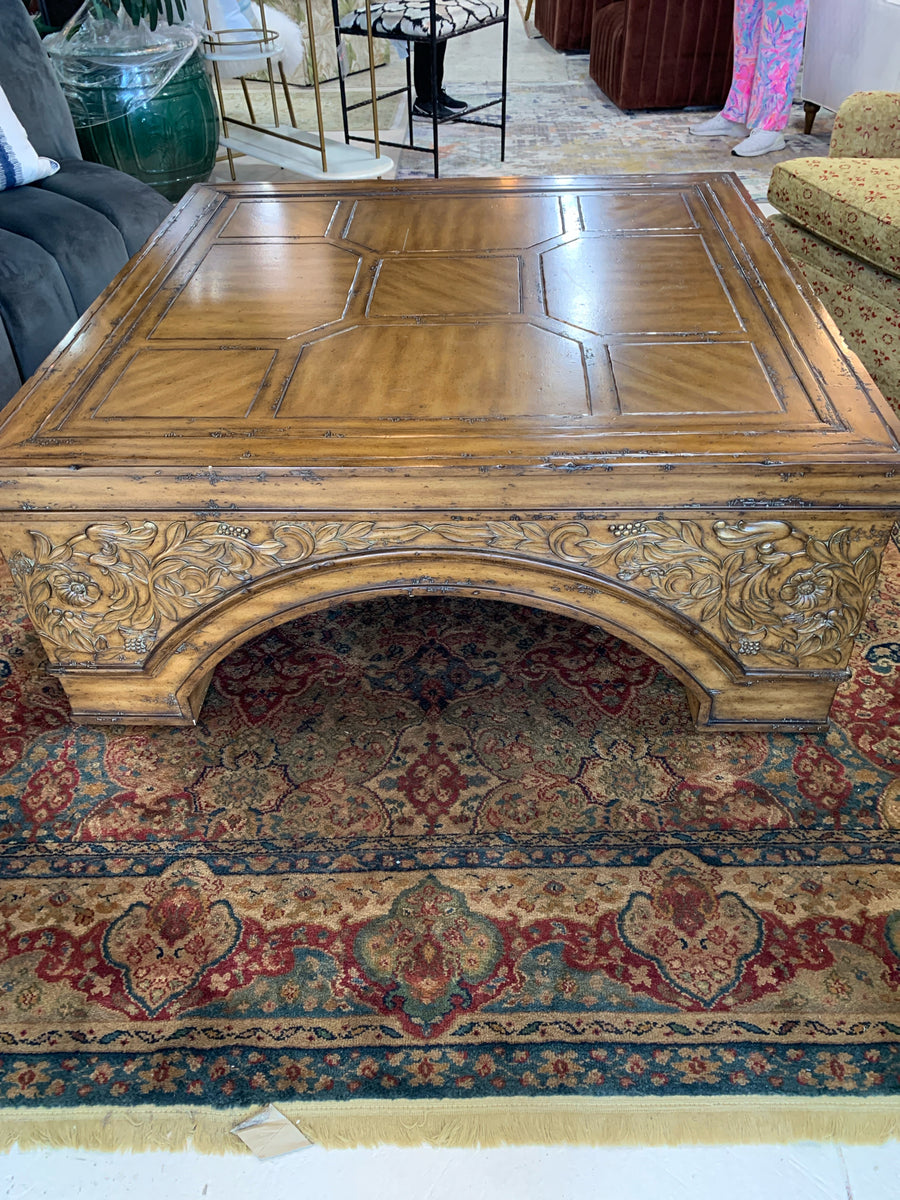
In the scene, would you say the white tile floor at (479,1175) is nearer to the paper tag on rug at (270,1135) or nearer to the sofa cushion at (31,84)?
the paper tag on rug at (270,1135)

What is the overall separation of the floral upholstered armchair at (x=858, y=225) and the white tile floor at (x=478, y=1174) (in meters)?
1.68

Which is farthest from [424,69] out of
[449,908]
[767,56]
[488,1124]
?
[488,1124]

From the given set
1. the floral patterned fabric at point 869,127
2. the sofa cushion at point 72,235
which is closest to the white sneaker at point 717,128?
the floral patterned fabric at point 869,127

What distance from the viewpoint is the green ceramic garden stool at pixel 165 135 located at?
300cm

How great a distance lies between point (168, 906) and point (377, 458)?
63 cm

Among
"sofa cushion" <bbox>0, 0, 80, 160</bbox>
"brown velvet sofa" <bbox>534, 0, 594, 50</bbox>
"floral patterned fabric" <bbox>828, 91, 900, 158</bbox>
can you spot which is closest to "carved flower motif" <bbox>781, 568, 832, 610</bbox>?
"floral patterned fabric" <bbox>828, 91, 900, 158</bbox>

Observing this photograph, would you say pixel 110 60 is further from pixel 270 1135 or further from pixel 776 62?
pixel 270 1135

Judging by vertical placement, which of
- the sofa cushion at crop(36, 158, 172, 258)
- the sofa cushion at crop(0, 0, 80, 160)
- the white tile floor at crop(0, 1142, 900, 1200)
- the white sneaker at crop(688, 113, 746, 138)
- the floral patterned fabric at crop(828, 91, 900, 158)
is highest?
the sofa cushion at crop(0, 0, 80, 160)

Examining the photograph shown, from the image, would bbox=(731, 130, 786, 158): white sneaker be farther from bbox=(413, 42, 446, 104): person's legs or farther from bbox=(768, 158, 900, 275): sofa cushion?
bbox=(768, 158, 900, 275): sofa cushion

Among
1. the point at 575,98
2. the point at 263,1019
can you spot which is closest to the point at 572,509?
the point at 263,1019

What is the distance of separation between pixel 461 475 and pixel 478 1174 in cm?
77

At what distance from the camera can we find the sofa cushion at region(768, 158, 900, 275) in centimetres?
196

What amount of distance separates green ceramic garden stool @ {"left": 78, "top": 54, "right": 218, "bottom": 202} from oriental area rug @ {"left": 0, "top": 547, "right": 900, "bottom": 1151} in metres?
2.28

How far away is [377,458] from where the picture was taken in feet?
3.67
